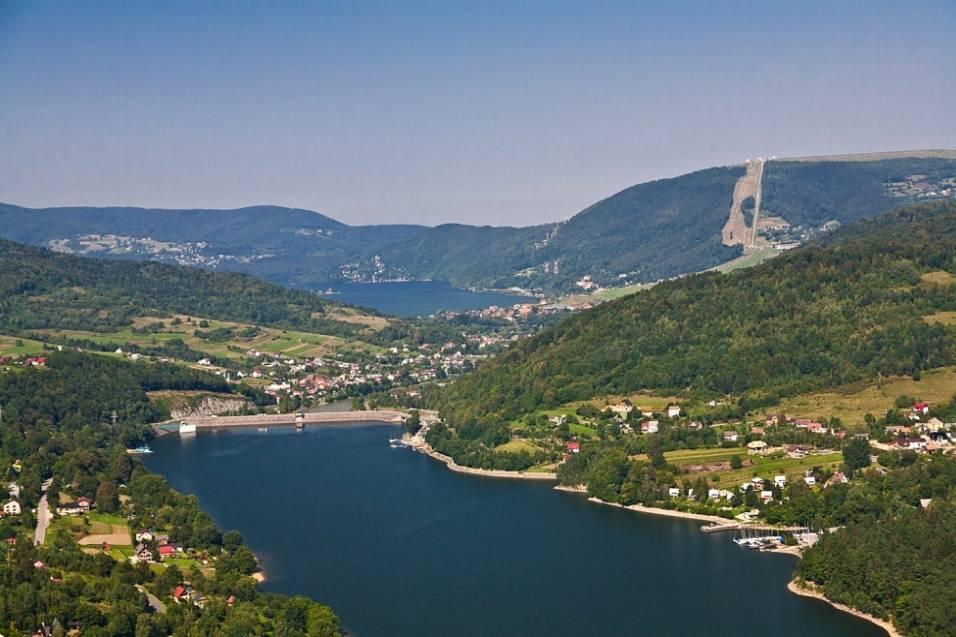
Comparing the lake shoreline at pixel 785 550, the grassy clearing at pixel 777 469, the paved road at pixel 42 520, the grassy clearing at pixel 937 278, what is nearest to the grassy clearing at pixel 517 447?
the lake shoreline at pixel 785 550

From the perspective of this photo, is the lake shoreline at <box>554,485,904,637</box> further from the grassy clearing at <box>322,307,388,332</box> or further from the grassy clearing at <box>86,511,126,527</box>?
the grassy clearing at <box>322,307,388,332</box>

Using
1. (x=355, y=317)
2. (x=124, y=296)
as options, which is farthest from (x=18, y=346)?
(x=355, y=317)

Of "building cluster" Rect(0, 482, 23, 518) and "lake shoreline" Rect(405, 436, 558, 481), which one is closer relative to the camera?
"building cluster" Rect(0, 482, 23, 518)

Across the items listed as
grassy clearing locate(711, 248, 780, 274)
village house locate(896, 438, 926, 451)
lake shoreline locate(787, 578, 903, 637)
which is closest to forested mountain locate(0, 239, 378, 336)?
grassy clearing locate(711, 248, 780, 274)

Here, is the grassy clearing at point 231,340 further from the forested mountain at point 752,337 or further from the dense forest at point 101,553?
the forested mountain at point 752,337

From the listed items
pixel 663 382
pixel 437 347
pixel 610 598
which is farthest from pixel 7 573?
pixel 437 347

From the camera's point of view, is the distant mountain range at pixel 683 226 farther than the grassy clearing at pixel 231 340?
Yes

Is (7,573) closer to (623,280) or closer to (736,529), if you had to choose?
(736,529)
